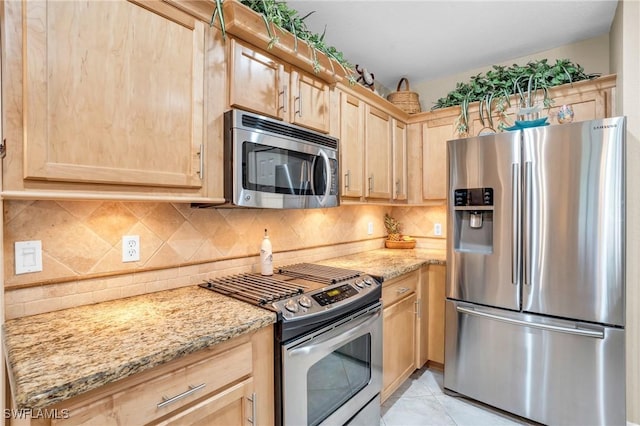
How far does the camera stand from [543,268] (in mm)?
1874

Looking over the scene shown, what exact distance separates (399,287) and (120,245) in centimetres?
165

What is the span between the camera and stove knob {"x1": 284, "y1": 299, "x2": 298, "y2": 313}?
4.31 ft

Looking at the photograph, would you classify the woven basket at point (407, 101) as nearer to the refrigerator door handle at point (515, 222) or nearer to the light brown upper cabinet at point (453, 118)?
the light brown upper cabinet at point (453, 118)

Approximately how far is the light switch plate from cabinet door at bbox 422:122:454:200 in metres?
2.66

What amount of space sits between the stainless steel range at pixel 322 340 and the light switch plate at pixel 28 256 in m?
0.66

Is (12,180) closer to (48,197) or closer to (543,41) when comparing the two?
(48,197)

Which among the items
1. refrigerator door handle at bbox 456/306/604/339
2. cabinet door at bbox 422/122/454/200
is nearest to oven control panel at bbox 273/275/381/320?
refrigerator door handle at bbox 456/306/604/339

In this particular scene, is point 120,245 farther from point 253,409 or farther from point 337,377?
point 337,377

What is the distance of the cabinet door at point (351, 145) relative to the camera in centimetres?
220

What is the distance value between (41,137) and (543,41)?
317cm

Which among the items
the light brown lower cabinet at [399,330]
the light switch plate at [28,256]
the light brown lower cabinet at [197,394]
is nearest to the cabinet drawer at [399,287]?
the light brown lower cabinet at [399,330]

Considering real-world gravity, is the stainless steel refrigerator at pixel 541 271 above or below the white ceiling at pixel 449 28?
below

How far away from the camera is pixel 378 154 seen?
2580mm

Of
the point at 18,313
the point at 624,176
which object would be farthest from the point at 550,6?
the point at 18,313
